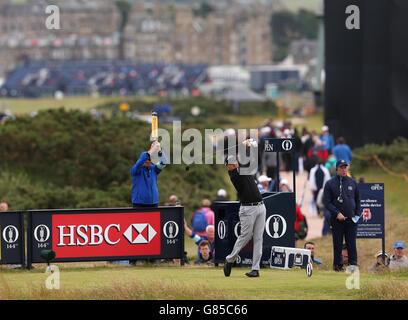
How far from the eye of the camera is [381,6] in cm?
2966

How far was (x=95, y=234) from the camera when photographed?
13766 millimetres

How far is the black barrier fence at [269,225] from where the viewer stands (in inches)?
535

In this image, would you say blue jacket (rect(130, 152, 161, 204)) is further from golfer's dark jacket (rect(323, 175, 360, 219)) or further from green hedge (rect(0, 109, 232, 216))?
green hedge (rect(0, 109, 232, 216))

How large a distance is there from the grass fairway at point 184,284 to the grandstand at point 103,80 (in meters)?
137

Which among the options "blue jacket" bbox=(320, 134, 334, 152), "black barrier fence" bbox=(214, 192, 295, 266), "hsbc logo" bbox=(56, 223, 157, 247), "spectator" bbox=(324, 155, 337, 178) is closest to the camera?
"black barrier fence" bbox=(214, 192, 295, 266)

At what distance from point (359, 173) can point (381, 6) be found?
524 centimetres

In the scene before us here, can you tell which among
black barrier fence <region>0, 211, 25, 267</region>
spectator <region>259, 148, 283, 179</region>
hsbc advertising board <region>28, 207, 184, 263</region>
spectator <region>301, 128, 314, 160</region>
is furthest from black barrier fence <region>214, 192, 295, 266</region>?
spectator <region>301, 128, 314, 160</region>

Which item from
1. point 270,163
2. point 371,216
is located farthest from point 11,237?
point 270,163

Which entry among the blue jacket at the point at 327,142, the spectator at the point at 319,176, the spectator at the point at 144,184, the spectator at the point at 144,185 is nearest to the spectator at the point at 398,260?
A: the spectator at the point at 144,185

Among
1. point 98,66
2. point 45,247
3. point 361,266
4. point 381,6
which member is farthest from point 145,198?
point 98,66

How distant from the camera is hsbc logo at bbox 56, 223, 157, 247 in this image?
1370 cm

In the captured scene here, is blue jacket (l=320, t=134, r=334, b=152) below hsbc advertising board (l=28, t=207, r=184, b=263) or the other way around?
the other way around

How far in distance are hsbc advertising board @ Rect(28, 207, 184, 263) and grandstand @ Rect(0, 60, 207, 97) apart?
135920mm
